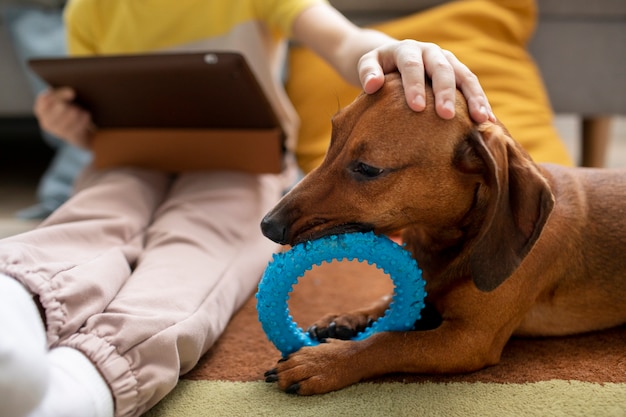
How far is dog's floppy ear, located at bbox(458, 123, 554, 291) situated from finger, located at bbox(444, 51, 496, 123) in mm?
36

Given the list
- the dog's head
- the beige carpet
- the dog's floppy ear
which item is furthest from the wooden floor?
the dog's floppy ear

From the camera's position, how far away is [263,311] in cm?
132

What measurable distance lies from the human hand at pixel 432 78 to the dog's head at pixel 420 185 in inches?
0.8

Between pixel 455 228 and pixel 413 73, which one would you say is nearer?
pixel 413 73

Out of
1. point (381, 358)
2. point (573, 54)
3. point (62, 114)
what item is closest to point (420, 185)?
point (381, 358)

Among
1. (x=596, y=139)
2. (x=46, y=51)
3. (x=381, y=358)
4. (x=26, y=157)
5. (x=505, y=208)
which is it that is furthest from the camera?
(x=26, y=157)

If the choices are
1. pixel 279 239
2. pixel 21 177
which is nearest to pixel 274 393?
pixel 279 239

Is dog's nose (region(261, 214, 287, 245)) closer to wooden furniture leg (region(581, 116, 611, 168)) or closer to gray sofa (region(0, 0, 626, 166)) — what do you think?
gray sofa (region(0, 0, 626, 166))

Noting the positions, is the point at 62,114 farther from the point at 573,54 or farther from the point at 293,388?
the point at 573,54

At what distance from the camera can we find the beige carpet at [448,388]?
1.25m

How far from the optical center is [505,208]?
120cm

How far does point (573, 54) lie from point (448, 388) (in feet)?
6.86

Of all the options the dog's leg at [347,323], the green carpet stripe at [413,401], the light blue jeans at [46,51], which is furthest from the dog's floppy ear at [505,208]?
the light blue jeans at [46,51]

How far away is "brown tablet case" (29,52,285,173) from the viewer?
1.82 metres
